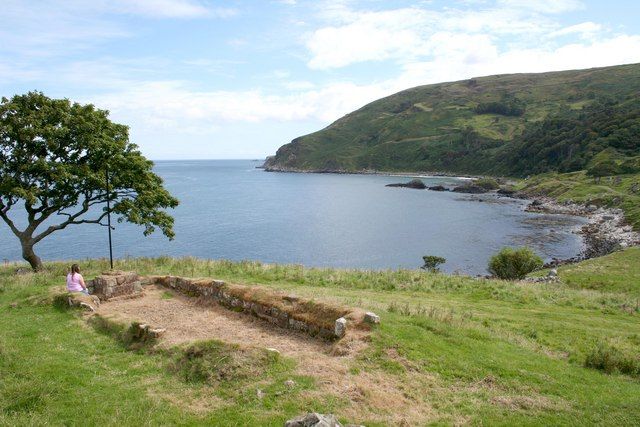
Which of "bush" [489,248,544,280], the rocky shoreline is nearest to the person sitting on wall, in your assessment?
"bush" [489,248,544,280]

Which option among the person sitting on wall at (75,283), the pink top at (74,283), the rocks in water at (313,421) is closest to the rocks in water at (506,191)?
Result: the person sitting on wall at (75,283)

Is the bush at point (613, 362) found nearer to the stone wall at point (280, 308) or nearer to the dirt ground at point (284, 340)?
the dirt ground at point (284, 340)

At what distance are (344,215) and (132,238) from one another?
53034 millimetres

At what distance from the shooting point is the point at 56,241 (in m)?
77.1

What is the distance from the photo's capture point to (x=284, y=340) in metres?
17.1

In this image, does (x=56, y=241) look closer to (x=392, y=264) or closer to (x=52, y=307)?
(x=392, y=264)

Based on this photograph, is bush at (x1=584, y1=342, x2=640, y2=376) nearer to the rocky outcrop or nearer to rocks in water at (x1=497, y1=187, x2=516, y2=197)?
the rocky outcrop

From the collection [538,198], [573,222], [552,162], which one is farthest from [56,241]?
[552,162]

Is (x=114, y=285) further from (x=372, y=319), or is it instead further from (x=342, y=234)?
(x=342, y=234)

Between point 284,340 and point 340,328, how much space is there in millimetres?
2358

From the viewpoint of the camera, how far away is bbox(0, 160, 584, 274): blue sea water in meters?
69.6

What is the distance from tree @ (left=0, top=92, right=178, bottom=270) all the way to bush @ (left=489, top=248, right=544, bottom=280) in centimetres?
3359

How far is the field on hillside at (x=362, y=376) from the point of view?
39.1 ft

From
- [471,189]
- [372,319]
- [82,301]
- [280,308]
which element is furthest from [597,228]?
[82,301]
